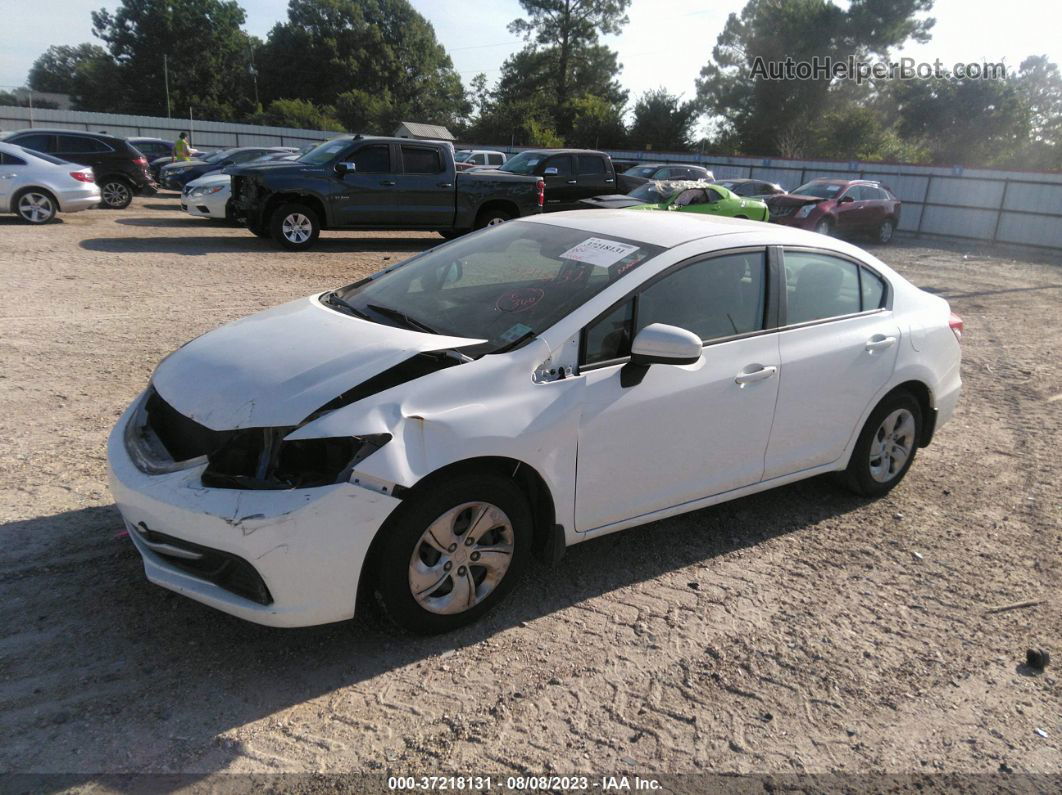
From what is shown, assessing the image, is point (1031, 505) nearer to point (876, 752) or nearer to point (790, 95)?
point (876, 752)

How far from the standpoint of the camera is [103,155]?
1775 cm

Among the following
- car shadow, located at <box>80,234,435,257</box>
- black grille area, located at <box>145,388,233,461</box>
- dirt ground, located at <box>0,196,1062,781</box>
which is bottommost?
dirt ground, located at <box>0,196,1062,781</box>

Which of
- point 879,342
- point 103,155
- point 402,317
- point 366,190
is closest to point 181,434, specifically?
point 402,317

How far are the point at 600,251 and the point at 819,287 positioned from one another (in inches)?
52.6

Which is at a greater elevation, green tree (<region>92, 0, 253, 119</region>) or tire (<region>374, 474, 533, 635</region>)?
green tree (<region>92, 0, 253, 119</region>)

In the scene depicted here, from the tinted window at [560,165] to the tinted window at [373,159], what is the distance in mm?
4585

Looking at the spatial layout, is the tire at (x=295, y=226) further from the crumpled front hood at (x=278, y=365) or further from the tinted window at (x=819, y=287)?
the tinted window at (x=819, y=287)

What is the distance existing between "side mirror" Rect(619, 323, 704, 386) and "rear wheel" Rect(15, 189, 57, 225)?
14740 millimetres

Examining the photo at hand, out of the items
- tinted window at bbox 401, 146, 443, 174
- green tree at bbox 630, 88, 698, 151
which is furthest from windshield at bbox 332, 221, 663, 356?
green tree at bbox 630, 88, 698, 151

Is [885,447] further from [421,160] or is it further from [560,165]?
[560,165]

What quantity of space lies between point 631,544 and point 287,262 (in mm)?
9492

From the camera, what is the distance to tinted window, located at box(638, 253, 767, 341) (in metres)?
3.68

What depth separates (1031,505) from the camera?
4984 millimetres

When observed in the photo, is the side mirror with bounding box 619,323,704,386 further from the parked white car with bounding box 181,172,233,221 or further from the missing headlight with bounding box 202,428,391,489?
the parked white car with bounding box 181,172,233,221
